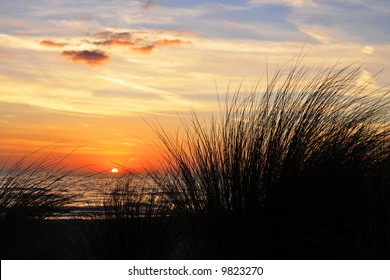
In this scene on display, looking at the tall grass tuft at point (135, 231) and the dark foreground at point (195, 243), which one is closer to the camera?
the dark foreground at point (195, 243)

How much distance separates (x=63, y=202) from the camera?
4.89m

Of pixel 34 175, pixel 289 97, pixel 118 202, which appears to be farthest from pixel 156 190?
pixel 289 97

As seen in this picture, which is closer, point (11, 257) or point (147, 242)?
point (11, 257)

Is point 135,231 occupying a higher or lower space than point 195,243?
higher

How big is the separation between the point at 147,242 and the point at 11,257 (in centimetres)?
103

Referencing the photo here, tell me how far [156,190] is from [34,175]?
120 cm

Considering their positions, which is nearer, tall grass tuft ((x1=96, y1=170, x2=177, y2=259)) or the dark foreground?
the dark foreground

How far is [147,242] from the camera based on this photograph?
13.4 ft

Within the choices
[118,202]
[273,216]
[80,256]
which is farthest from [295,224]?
[80,256]

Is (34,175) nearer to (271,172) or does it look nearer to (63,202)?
(63,202)
